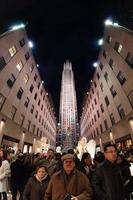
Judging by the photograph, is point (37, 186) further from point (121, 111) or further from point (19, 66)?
point (19, 66)

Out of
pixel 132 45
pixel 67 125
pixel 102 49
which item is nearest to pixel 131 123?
pixel 132 45

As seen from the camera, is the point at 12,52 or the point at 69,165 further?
the point at 12,52

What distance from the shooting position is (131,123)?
757 inches

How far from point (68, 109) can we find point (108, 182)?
121321 mm

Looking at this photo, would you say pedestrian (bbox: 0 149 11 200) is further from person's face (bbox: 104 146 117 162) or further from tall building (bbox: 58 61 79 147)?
tall building (bbox: 58 61 79 147)

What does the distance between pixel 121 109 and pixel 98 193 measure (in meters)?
20.4

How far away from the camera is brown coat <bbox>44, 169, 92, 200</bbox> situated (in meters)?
3.14

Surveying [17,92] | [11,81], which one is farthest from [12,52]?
[17,92]

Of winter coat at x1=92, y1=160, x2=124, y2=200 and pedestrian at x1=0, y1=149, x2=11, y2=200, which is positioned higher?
pedestrian at x1=0, y1=149, x2=11, y2=200

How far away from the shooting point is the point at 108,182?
3518 mm

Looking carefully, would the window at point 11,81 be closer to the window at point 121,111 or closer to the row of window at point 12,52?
the row of window at point 12,52

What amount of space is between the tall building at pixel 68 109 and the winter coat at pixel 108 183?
345 feet

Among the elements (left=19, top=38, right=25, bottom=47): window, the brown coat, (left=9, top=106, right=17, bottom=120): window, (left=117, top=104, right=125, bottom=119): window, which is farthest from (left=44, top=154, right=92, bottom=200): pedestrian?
(left=19, top=38, right=25, bottom=47): window

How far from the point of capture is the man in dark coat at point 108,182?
11.4ft
